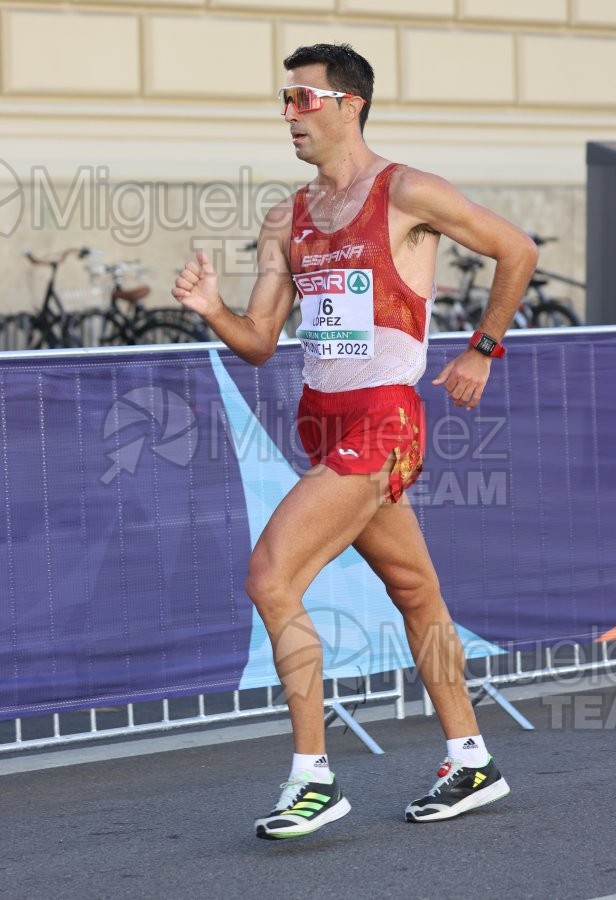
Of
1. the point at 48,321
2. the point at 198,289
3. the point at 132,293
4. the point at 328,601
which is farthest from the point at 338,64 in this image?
the point at 132,293

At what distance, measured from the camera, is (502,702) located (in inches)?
239

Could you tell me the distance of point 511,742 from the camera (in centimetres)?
577

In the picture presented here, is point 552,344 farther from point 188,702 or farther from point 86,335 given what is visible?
point 86,335

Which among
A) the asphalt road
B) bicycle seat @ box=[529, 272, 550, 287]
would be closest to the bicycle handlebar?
bicycle seat @ box=[529, 272, 550, 287]

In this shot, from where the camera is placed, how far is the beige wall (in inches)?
515

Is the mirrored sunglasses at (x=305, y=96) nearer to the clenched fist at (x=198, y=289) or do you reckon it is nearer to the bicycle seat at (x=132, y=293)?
the clenched fist at (x=198, y=289)

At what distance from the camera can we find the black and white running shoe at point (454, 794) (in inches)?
186

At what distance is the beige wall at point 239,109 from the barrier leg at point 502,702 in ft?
24.0

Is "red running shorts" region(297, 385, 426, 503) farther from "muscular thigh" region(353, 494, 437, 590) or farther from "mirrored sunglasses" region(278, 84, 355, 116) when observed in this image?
"mirrored sunglasses" region(278, 84, 355, 116)

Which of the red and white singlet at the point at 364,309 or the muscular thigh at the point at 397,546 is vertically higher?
the red and white singlet at the point at 364,309

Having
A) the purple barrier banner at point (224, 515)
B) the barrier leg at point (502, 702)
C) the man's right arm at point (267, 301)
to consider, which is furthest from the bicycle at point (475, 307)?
the man's right arm at point (267, 301)

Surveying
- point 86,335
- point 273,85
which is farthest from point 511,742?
point 273,85

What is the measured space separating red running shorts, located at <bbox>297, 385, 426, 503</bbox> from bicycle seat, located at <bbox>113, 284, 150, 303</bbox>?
8.60 m

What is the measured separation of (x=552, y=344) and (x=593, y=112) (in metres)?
10.1
